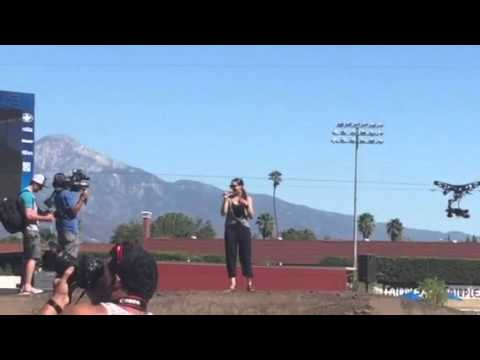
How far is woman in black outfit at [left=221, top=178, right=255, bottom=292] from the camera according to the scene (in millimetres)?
8336

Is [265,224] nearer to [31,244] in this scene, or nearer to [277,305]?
[277,305]

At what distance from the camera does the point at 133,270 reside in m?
3.85

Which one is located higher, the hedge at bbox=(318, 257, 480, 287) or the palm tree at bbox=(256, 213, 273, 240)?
the palm tree at bbox=(256, 213, 273, 240)

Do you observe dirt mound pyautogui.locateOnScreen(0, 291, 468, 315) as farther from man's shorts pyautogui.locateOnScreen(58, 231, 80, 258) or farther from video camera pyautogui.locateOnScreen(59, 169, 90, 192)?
video camera pyautogui.locateOnScreen(59, 169, 90, 192)

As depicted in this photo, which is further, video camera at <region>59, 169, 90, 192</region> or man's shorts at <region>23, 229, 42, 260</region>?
video camera at <region>59, 169, 90, 192</region>

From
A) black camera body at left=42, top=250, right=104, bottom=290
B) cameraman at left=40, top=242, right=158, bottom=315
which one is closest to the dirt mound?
black camera body at left=42, top=250, right=104, bottom=290

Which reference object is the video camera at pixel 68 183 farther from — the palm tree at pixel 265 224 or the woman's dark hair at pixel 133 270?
the palm tree at pixel 265 224

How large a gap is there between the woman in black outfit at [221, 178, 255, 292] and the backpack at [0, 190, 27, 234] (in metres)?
2.14

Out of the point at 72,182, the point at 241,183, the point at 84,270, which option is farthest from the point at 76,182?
the point at 84,270

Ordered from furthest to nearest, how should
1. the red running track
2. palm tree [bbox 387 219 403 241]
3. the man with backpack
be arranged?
palm tree [bbox 387 219 403 241]
the red running track
the man with backpack
